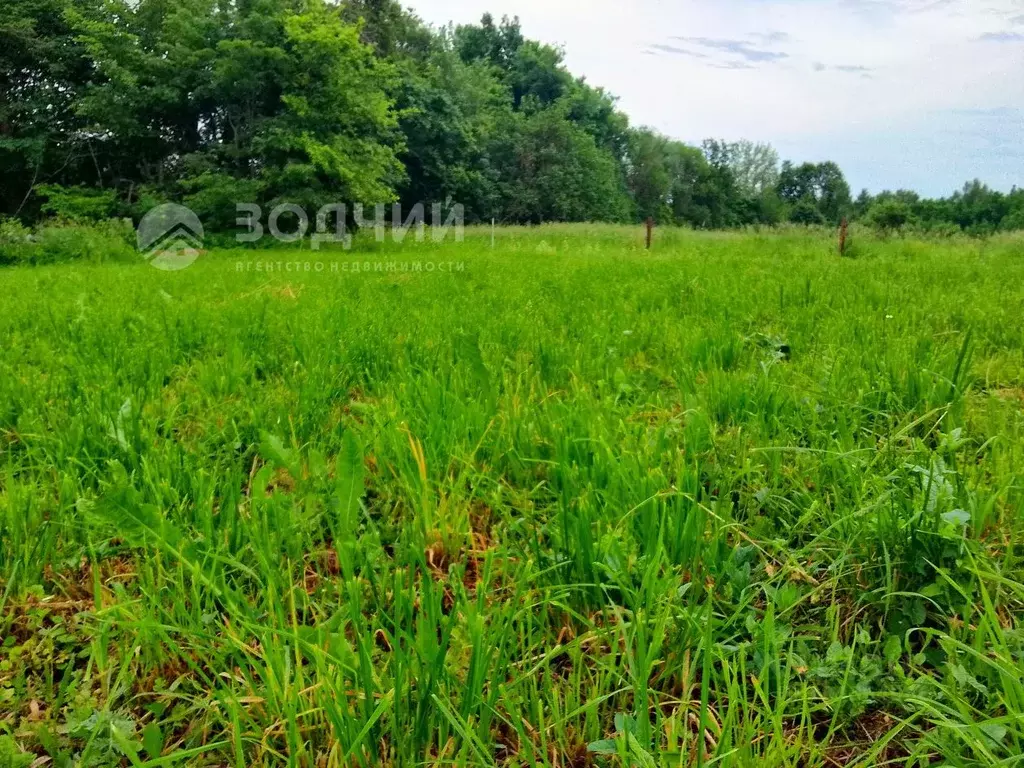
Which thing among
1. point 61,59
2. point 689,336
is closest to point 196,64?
point 61,59

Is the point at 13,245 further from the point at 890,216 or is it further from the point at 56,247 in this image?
the point at 890,216

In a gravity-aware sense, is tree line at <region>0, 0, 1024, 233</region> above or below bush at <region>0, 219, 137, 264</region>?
above

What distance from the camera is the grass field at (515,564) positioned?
0.76 metres

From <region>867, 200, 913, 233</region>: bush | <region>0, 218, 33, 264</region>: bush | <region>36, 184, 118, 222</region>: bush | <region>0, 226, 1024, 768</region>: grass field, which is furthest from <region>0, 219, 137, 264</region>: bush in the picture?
<region>867, 200, 913, 233</region>: bush

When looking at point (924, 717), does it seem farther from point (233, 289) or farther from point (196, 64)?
point (196, 64)

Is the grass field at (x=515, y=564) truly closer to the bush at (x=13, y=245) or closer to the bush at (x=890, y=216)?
the bush at (x=13, y=245)

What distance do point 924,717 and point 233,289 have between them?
5507mm
